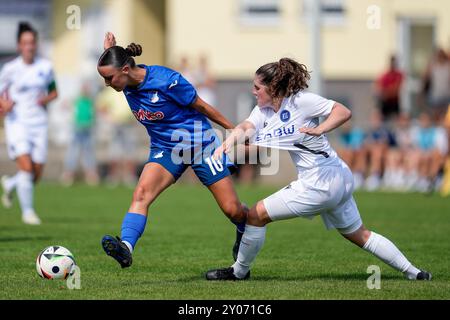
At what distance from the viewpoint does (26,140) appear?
14320 mm

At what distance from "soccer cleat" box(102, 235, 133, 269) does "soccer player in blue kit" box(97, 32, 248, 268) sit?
330 millimetres

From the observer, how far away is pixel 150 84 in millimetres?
9039

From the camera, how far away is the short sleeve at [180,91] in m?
9.07

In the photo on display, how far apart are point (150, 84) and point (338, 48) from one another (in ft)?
71.8

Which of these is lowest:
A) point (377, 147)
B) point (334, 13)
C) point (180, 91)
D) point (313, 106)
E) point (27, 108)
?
point (377, 147)

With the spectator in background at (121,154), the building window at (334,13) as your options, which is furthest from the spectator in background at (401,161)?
the building window at (334,13)

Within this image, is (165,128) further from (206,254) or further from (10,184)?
(10,184)

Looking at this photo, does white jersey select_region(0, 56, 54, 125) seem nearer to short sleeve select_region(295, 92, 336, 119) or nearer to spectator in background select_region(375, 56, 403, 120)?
short sleeve select_region(295, 92, 336, 119)

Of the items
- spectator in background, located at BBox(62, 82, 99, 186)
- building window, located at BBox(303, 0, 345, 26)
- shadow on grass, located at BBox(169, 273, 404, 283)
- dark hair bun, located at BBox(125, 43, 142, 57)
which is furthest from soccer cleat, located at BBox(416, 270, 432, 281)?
building window, located at BBox(303, 0, 345, 26)

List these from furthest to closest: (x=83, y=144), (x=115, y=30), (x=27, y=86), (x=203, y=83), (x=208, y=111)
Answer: (x=115, y=30) → (x=83, y=144) → (x=203, y=83) → (x=27, y=86) → (x=208, y=111)

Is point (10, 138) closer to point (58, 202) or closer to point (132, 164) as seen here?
point (58, 202)

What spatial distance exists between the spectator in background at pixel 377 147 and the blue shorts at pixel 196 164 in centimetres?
1493

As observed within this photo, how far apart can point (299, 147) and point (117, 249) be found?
5.57ft

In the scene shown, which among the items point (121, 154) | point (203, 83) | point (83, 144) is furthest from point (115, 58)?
point (121, 154)
